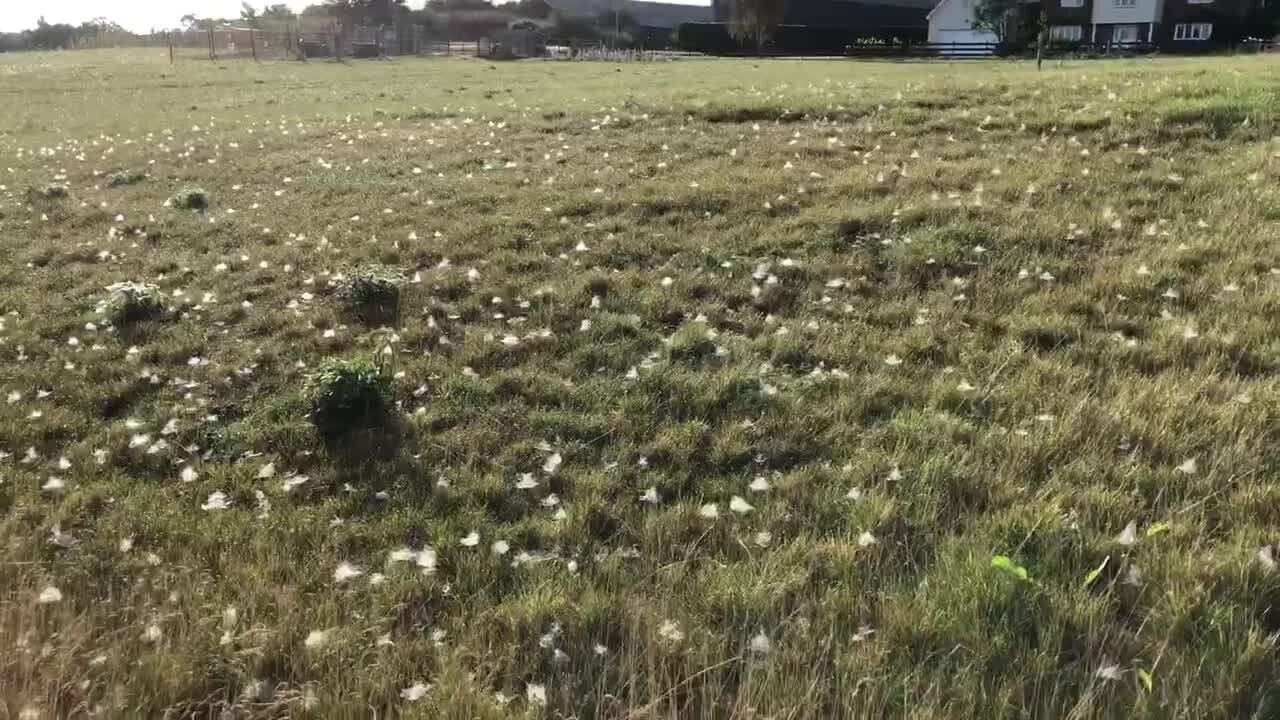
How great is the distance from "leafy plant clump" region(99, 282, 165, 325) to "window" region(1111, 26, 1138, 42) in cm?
6831

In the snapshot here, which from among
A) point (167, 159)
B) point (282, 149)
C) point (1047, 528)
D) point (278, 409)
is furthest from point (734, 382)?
point (167, 159)

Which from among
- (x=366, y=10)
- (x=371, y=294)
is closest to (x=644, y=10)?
(x=366, y=10)

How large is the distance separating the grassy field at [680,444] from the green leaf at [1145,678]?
0.13 feet

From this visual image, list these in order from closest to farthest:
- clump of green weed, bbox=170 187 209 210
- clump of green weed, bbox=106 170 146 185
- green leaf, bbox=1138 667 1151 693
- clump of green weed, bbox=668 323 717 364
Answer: green leaf, bbox=1138 667 1151 693
clump of green weed, bbox=668 323 717 364
clump of green weed, bbox=170 187 209 210
clump of green weed, bbox=106 170 146 185

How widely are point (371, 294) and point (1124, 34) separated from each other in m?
68.6

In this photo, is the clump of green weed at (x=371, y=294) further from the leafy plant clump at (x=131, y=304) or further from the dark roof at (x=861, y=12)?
the dark roof at (x=861, y=12)

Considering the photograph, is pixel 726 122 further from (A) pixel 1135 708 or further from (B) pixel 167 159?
(A) pixel 1135 708

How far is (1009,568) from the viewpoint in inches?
143

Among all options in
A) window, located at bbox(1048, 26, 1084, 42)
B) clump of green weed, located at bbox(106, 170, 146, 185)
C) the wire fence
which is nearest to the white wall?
window, located at bbox(1048, 26, 1084, 42)

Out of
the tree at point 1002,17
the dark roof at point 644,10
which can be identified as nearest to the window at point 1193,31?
the tree at point 1002,17

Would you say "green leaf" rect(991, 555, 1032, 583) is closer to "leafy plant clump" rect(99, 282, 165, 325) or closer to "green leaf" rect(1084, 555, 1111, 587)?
"green leaf" rect(1084, 555, 1111, 587)

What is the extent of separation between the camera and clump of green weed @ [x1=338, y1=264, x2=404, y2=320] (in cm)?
738

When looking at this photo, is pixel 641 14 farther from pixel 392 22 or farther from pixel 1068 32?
pixel 1068 32

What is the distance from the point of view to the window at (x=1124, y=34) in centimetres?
6066
